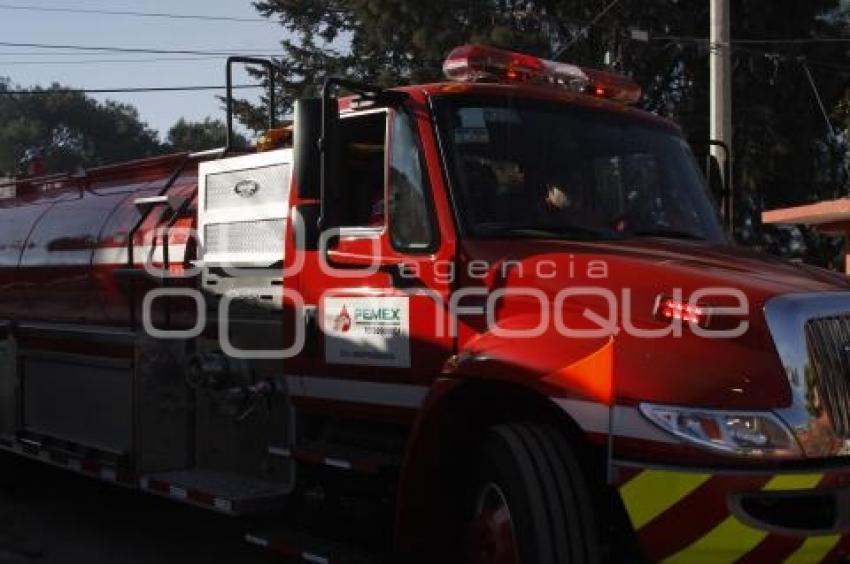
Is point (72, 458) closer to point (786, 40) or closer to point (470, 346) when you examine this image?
point (470, 346)

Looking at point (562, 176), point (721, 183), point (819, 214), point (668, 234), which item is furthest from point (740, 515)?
point (819, 214)

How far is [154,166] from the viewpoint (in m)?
7.47

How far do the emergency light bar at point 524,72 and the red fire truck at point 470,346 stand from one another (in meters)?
0.01

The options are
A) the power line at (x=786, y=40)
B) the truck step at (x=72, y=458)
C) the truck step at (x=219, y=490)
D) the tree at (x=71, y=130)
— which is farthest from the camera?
the tree at (x=71, y=130)

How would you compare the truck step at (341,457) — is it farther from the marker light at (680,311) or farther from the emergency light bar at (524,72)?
the emergency light bar at (524,72)

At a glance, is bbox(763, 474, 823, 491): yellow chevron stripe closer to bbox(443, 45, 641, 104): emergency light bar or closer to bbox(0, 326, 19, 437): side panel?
bbox(443, 45, 641, 104): emergency light bar

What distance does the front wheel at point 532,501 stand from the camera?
3.90m

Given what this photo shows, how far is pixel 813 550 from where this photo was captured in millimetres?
3635

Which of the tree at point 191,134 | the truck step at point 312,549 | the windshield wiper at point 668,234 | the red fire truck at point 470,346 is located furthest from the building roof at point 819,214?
the tree at point 191,134

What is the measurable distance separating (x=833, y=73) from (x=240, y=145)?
22.4 metres

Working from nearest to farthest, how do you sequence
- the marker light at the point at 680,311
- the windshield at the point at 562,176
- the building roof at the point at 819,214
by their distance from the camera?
the marker light at the point at 680,311 < the windshield at the point at 562,176 < the building roof at the point at 819,214

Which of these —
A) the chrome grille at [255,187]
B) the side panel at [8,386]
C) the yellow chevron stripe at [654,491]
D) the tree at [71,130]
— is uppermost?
the tree at [71,130]

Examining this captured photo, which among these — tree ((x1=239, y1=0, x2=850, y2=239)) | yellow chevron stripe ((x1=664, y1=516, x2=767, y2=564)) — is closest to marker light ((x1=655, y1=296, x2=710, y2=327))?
yellow chevron stripe ((x1=664, y1=516, x2=767, y2=564))

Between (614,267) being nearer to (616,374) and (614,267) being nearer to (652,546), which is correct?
(616,374)
